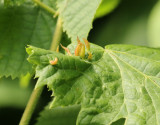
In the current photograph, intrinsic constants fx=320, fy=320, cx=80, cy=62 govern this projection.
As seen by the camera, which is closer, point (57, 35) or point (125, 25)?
point (57, 35)

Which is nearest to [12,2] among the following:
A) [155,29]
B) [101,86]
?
[101,86]

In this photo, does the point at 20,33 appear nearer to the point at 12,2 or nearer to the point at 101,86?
the point at 12,2

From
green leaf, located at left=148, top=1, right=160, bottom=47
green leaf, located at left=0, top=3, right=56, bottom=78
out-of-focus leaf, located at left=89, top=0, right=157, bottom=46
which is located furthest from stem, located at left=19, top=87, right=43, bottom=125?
out-of-focus leaf, located at left=89, top=0, right=157, bottom=46

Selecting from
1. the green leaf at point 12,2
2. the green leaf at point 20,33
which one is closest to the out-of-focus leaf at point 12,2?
the green leaf at point 12,2

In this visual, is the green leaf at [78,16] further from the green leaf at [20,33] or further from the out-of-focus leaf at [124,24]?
the out-of-focus leaf at [124,24]

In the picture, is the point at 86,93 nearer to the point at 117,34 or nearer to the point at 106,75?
the point at 106,75

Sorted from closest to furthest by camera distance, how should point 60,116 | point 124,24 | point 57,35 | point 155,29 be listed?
point 57,35, point 60,116, point 155,29, point 124,24
